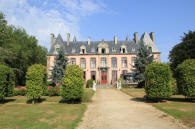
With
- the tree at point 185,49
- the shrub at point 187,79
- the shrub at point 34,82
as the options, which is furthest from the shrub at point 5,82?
the tree at point 185,49

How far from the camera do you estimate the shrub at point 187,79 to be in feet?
37.6

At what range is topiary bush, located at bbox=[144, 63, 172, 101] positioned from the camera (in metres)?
11.5

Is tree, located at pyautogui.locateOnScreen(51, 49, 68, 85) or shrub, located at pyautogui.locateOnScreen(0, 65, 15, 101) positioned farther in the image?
tree, located at pyautogui.locateOnScreen(51, 49, 68, 85)

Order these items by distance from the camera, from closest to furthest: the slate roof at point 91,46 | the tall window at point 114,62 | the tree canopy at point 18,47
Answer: the tree canopy at point 18,47 → the tall window at point 114,62 → the slate roof at point 91,46

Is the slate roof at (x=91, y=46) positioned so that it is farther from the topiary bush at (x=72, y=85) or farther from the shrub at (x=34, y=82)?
the topiary bush at (x=72, y=85)

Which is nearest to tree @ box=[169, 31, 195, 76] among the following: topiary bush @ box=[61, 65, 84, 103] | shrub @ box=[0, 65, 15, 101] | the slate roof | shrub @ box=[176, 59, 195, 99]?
the slate roof

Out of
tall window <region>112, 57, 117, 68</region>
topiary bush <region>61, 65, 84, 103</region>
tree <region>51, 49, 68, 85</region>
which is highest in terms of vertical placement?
tall window <region>112, 57, 117, 68</region>

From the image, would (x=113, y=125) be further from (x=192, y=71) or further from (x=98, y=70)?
(x=98, y=70)

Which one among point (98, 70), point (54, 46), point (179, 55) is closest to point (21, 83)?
point (54, 46)

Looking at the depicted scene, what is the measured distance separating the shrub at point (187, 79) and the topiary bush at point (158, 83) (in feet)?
4.35

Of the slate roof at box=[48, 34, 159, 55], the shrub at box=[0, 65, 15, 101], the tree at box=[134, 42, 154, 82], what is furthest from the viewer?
the slate roof at box=[48, 34, 159, 55]

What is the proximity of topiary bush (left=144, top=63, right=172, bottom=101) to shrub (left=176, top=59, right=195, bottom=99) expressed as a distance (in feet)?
4.35

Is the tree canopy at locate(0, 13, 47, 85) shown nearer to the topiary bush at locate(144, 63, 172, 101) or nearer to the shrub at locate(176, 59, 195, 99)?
the topiary bush at locate(144, 63, 172, 101)

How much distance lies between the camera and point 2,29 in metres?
22.4
